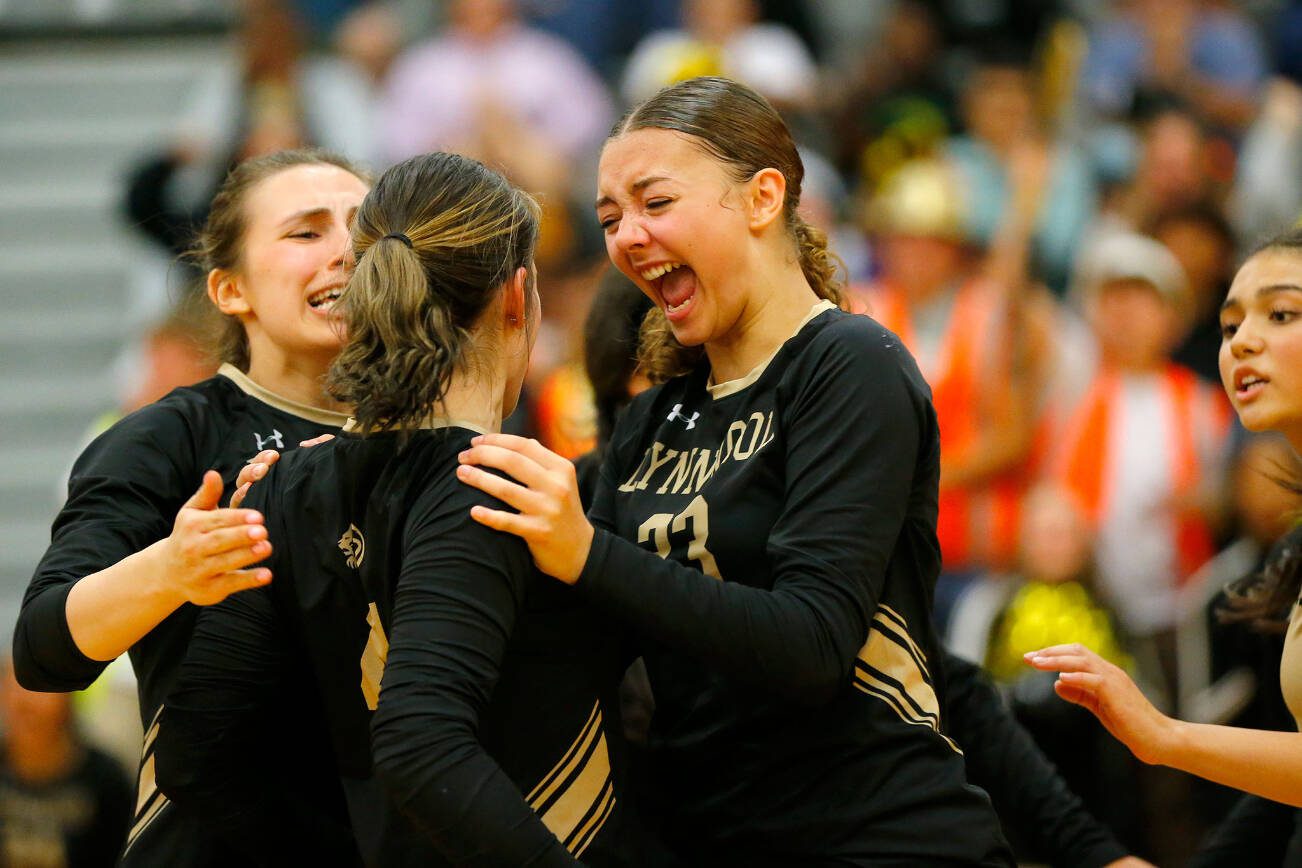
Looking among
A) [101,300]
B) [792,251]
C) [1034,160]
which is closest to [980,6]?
[1034,160]

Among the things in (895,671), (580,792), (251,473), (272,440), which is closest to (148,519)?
(272,440)

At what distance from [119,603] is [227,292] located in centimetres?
90

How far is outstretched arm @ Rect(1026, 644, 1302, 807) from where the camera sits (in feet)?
8.26

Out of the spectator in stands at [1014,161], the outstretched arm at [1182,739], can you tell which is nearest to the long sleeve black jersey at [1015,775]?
the outstretched arm at [1182,739]

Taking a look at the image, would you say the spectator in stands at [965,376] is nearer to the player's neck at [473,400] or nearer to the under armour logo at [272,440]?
the under armour logo at [272,440]

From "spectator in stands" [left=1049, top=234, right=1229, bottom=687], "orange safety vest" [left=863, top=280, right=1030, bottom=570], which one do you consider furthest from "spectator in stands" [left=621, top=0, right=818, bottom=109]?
"spectator in stands" [left=1049, top=234, right=1229, bottom=687]

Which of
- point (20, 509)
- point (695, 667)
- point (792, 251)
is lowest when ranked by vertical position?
point (20, 509)

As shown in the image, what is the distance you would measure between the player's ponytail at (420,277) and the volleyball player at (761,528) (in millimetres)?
150

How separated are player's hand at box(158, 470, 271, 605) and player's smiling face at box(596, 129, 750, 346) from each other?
77 cm

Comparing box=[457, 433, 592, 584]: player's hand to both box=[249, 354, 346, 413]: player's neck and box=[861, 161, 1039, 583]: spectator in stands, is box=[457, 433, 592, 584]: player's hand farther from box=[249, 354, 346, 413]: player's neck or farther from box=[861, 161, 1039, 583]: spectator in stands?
box=[861, 161, 1039, 583]: spectator in stands

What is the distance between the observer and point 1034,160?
6934mm

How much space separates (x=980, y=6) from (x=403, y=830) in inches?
260

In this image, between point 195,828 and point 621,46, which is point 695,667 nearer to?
point 195,828

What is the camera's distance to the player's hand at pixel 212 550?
230 cm
